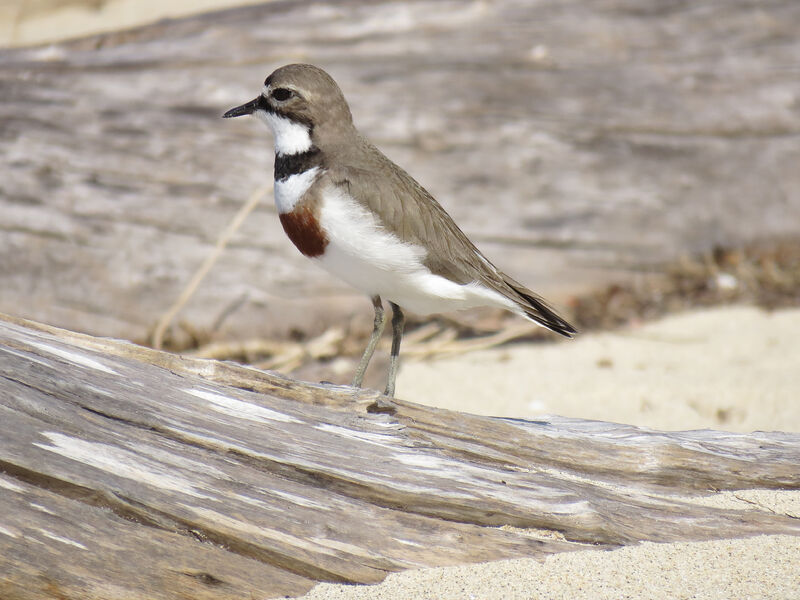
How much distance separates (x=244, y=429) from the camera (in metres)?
3.08

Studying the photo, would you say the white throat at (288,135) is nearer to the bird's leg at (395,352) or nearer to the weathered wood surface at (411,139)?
the bird's leg at (395,352)

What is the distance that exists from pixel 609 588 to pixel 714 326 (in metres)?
3.93

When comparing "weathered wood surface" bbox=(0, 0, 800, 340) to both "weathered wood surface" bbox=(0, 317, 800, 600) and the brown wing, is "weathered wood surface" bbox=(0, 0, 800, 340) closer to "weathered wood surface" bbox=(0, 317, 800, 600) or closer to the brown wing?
the brown wing

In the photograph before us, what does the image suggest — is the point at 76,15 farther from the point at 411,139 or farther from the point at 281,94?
the point at 281,94

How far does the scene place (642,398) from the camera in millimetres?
5559

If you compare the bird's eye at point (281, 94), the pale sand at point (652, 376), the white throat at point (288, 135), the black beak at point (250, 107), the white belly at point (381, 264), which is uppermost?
the bird's eye at point (281, 94)

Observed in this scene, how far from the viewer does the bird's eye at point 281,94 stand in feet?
12.8

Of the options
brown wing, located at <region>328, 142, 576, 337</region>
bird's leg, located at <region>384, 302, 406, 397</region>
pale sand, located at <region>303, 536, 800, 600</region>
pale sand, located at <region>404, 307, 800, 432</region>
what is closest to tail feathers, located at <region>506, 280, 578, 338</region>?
brown wing, located at <region>328, 142, 576, 337</region>

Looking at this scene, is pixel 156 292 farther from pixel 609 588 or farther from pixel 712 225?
pixel 609 588

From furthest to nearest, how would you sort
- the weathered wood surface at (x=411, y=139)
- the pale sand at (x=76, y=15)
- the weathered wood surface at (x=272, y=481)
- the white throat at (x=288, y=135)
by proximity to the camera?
1. the pale sand at (x=76, y=15)
2. the weathered wood surface at (x=411, y=139)
3. the white throat at (x=288, y=135)
4. the weathered wood surface at (x=272, y=481)

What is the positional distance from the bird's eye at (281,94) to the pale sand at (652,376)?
2.39 metres

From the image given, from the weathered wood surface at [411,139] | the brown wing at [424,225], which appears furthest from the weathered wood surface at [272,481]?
the weathered wood surface at [411,139]

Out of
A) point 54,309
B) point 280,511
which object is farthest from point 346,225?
point 54,309

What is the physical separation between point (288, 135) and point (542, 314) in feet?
4.36
